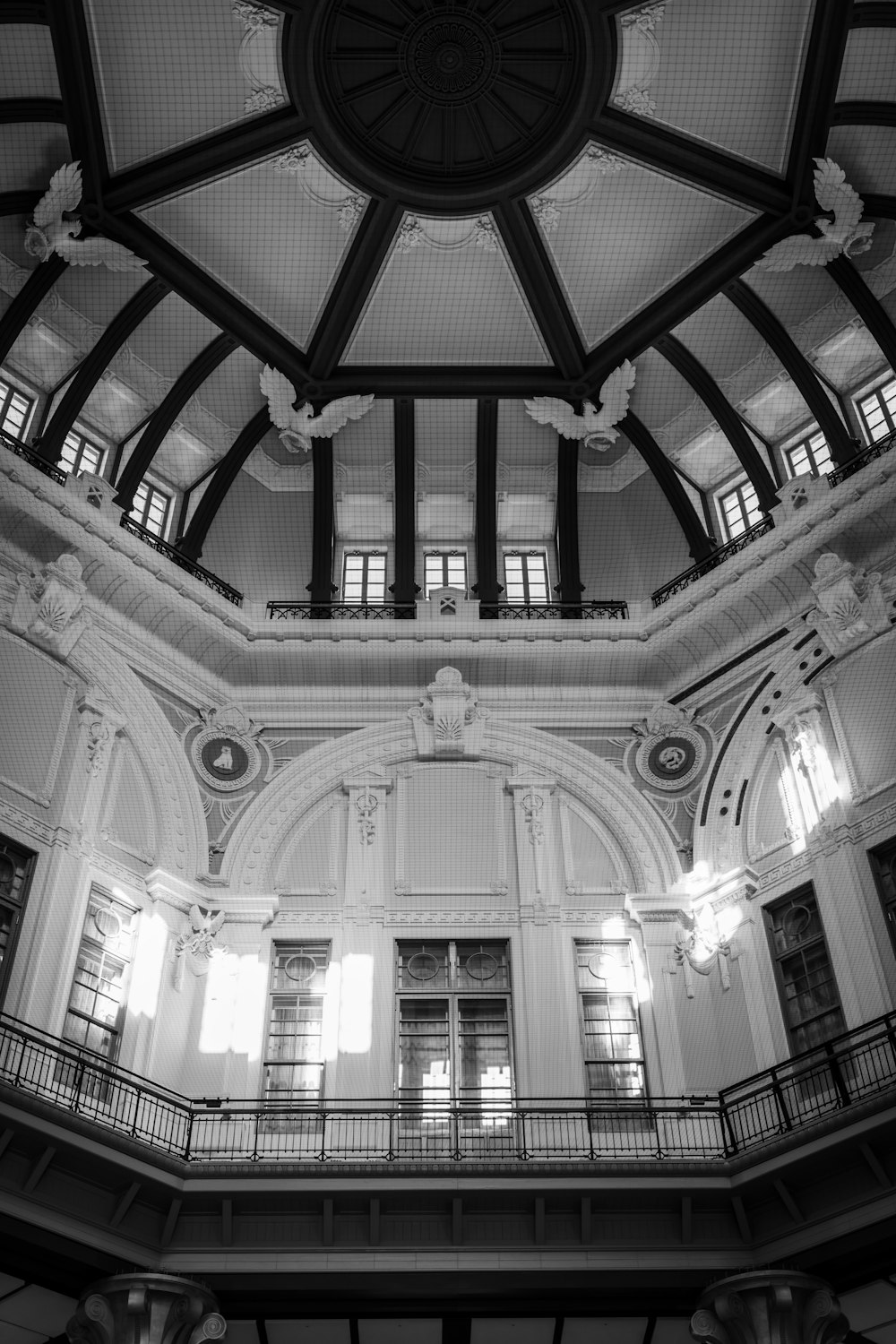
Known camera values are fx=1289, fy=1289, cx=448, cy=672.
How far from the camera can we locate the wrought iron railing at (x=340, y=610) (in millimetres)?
22438

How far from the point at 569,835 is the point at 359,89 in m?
11.9

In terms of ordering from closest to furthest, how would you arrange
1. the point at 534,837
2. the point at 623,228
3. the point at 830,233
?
the point at 830,233
the point at 534,837
the point at 623,228

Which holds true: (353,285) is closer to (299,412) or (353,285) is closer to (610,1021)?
(299,412)

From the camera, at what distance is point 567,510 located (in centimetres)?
2325

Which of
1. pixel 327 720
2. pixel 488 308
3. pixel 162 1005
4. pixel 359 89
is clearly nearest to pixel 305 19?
pixel 359 89

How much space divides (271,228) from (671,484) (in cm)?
794

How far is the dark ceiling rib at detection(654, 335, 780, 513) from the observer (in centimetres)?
2136

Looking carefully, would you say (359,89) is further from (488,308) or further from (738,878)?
(738,878)

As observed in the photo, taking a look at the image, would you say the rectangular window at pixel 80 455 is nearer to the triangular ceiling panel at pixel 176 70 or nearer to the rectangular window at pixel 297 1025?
the triangular ceiling panel at pixel 176 70

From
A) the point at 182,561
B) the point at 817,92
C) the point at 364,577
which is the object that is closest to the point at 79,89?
the point at 182,561

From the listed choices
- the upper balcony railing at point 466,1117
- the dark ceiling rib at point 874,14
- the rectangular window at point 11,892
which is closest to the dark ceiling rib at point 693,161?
the dark ceiling rib at point 874,14

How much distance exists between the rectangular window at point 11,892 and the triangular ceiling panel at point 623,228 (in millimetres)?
12451

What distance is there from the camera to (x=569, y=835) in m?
20.4

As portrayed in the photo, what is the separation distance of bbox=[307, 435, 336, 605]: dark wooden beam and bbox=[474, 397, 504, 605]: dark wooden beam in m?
2.64
